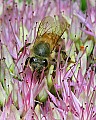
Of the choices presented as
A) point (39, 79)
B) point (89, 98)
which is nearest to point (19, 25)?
point (39, 79)

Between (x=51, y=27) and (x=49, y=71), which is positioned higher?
(x=51, y=27)

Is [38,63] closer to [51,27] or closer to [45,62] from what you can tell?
[45,62]

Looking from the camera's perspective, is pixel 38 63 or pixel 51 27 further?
pixel 51 27

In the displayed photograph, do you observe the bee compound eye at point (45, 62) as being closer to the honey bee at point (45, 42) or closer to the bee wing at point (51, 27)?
the honey bee at point (45, 42)

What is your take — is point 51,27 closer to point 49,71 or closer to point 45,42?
point 45,42

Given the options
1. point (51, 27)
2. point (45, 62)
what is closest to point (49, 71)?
point (45, 62)

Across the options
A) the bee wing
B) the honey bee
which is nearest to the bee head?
the honey bee
